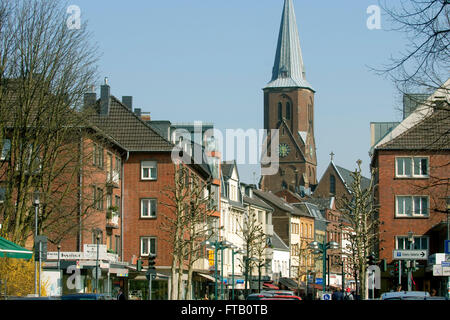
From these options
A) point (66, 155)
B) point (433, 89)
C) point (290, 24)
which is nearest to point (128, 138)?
point (66, 155)

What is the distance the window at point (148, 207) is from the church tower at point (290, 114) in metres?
114

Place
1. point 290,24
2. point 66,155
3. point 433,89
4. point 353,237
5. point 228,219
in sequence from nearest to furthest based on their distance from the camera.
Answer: point 433,89
point 66,155
point 353,237
point 228,219
point 290,24

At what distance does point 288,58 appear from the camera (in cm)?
17725

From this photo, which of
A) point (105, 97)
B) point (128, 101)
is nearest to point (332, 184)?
point (128, 101)

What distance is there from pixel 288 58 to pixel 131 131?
117 meters

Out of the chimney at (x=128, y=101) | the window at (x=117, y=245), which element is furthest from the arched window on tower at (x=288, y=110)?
the window at (x=117, y=245)

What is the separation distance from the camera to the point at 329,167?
17938 cm

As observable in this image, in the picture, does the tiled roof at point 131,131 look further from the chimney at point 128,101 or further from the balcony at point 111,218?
the balcony at point 111,218

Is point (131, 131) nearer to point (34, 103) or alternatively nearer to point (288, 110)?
point (34, 103)

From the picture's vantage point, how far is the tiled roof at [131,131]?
205 feet

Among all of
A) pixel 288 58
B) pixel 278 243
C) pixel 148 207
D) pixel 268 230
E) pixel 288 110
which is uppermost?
pixel 288 58

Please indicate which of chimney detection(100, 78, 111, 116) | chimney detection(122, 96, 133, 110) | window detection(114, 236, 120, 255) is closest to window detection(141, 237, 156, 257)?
window detection(114, 236, 120, 255)
